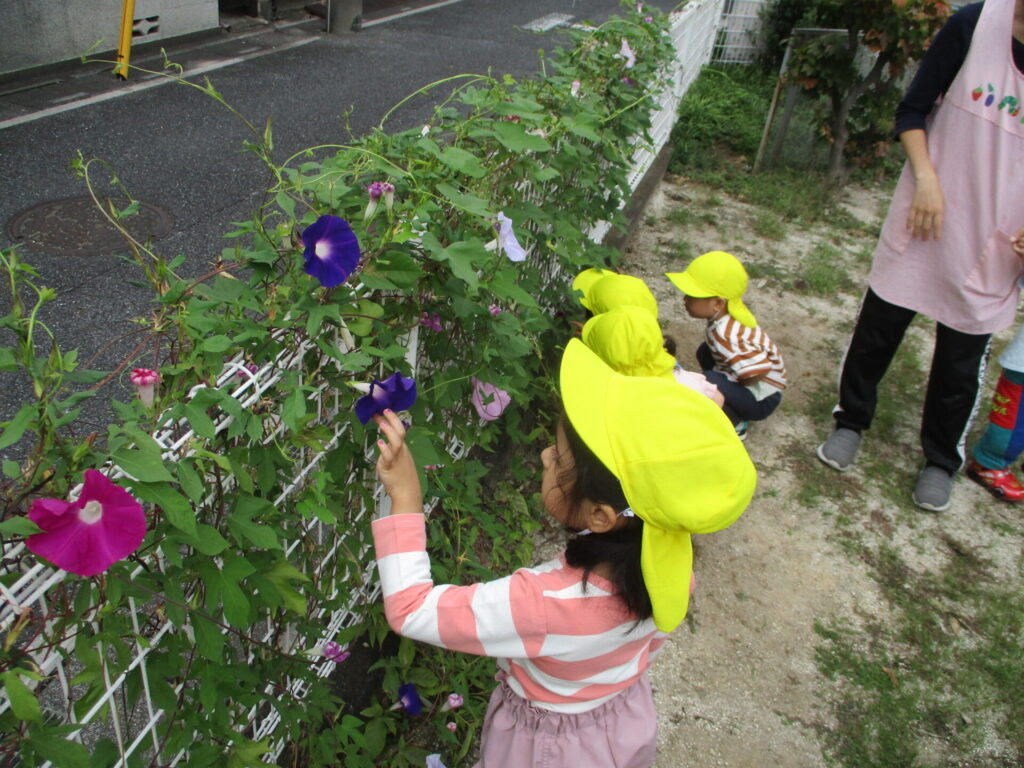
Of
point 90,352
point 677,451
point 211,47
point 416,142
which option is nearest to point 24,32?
point 211,47

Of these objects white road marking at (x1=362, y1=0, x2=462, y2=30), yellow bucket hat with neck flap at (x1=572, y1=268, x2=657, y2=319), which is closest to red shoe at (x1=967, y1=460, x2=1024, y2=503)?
yellow bucket hat with neck flap at (x1=572, y1=268, x2=657, y2=319)

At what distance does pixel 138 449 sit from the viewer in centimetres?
93

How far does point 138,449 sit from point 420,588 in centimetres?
56

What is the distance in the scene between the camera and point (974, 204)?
2682 mm

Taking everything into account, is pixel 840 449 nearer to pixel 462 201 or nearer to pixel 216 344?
pixel 462 201

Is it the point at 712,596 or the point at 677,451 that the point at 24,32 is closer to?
the point at 712,596

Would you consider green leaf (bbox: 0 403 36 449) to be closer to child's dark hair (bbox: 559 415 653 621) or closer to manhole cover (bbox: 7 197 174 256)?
child's dark hair (bbox: 559 415 653 621)

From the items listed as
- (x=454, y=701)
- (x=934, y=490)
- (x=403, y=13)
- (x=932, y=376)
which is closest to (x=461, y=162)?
(x=454, y=701)

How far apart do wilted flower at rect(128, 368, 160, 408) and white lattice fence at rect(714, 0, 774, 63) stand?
8.42 m

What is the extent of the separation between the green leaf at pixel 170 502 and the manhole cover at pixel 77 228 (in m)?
3.47

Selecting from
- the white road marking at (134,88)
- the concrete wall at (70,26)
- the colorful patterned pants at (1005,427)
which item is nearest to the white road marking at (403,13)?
the white road marking at (134,88)

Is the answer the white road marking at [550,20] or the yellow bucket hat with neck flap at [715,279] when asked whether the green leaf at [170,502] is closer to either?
the yellow bucket hat with neck flap at [715,279]

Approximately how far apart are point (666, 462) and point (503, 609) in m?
0.36

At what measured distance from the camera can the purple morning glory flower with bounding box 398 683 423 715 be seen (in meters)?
1.95
